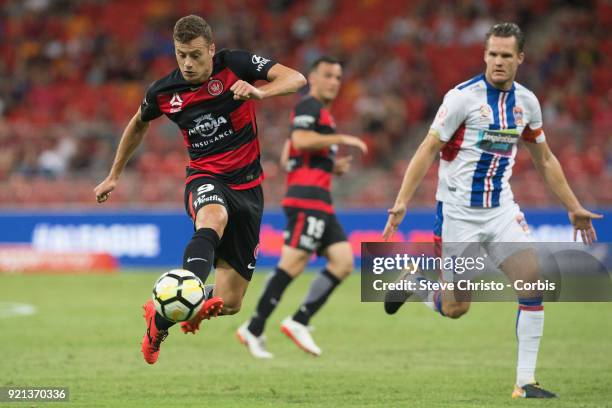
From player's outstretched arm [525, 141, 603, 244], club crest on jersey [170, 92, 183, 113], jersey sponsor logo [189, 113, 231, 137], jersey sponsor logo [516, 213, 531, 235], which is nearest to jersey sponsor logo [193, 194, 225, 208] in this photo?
jersey sponsor logo [189, 113, 231, 137]

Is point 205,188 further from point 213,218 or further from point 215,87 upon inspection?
point 215,87

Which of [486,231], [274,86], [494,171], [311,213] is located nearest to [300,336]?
[311,213]

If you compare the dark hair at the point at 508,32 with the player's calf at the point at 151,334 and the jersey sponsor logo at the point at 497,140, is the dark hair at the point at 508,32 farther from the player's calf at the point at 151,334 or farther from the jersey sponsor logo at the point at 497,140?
the player's calf at the point at 151,334

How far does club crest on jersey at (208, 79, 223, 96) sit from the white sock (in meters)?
2.85

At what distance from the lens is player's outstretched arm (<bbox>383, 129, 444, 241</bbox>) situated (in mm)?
7410

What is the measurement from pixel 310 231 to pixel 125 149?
3045 mm

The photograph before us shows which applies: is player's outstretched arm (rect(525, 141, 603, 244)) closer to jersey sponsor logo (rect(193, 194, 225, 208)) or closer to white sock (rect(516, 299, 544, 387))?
white sock (rect(516, 299, 544, 387))

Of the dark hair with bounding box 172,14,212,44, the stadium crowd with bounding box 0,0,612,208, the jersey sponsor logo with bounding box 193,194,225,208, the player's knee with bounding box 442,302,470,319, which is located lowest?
the player's knee with bounding box 442,302,470,319

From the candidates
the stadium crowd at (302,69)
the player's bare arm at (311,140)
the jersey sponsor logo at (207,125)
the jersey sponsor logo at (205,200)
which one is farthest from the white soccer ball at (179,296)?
the stadium crowd at (302,69)

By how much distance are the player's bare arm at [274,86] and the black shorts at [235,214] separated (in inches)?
35.3

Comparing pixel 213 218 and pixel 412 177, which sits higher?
pixel 412 177

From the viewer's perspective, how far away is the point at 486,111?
771 cm

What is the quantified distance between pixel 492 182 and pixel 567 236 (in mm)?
10597

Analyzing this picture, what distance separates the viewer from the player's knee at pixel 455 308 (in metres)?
8.14
